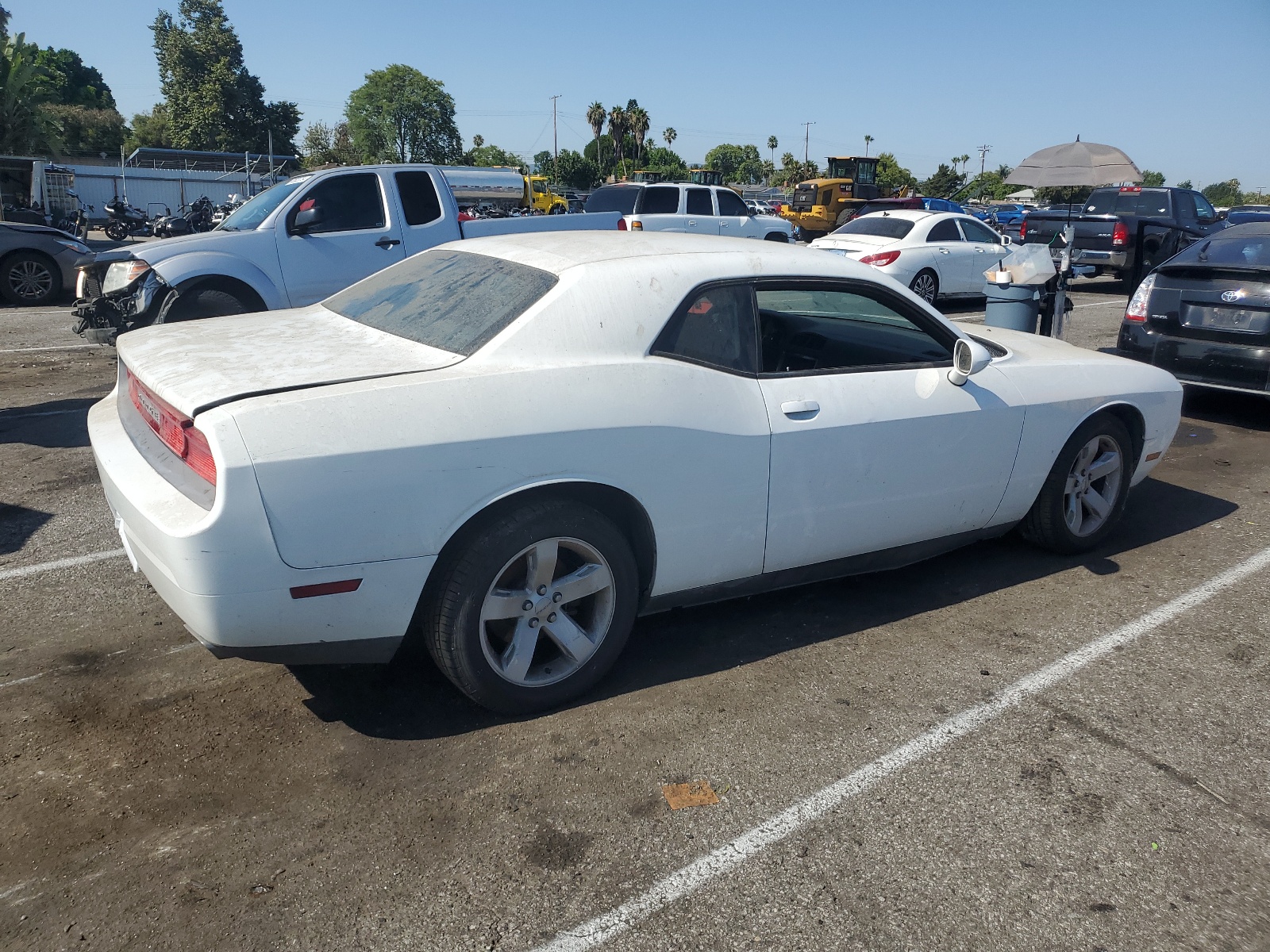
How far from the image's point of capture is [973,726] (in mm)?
3266

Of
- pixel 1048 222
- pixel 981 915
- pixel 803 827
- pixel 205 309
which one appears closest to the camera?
pixel 981 915

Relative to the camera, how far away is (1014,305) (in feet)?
25.9

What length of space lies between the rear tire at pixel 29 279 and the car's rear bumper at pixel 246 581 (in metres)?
12.3

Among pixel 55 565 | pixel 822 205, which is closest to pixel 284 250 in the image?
pixel 55 565

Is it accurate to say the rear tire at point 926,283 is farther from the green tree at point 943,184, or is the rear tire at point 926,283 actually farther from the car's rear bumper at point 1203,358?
the green tree at point 943,184

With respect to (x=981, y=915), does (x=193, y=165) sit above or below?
above


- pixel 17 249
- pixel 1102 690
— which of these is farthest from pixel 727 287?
pixel 17 249

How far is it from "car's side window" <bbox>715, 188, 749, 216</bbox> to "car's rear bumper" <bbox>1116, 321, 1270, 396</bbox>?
36.7ft

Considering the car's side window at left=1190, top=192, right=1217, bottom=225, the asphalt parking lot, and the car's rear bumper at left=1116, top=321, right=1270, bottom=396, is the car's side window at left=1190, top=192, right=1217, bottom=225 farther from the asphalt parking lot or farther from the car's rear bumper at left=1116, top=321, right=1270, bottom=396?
the asphalt parking lot

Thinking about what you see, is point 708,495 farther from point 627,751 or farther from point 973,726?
point 973,726

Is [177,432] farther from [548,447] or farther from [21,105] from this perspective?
[21,105]

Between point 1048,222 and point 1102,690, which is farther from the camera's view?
point 1048,222

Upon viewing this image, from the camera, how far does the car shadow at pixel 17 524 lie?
4.64 meters

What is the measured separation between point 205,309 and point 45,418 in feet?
5.50
